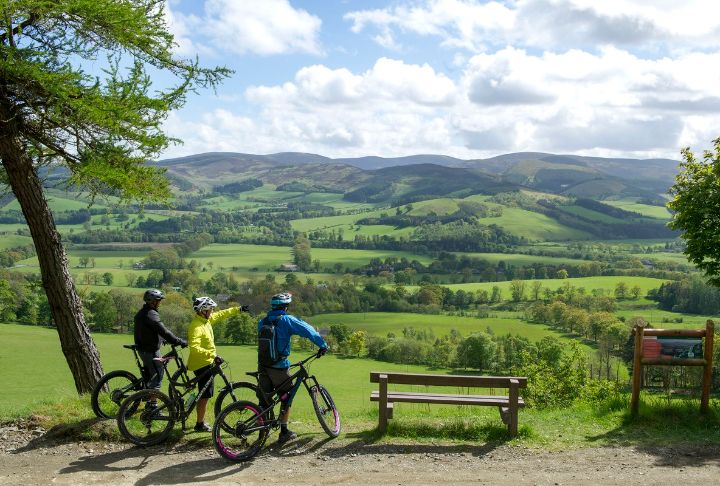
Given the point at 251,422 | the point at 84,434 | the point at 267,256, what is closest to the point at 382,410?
the point at 251,422

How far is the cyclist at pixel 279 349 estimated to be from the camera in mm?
9766

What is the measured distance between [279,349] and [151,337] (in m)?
2.35

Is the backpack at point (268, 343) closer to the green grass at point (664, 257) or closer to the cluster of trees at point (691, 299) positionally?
the cluster of trees at point (691, 299)

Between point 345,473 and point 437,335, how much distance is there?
265 ft

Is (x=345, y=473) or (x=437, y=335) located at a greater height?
(x=345, y=473)

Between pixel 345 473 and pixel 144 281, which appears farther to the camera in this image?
pixel 144 281

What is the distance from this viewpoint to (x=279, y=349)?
32.3 feet

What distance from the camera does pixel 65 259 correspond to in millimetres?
11570

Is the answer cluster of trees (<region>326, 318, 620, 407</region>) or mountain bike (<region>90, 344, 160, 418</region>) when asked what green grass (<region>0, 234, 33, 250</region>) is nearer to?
cluster of trees (<region>326, 318, 620, 407</region>)

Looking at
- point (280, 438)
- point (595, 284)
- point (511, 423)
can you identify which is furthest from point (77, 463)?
point (595, 284)

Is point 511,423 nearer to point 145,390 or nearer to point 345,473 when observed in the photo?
point 345,473

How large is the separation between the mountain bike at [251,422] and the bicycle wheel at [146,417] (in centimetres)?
96

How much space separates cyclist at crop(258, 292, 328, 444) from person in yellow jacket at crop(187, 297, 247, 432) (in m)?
0.87

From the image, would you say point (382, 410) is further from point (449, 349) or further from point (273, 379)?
point (449, 349)
